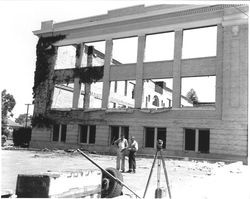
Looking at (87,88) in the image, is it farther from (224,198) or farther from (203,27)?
(224,198)

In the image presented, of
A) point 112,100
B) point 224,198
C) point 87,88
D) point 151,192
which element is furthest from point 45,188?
point 112,100

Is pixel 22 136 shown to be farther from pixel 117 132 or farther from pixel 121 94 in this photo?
pixel 121 94

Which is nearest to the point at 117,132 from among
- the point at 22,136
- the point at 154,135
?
the point at 154,135

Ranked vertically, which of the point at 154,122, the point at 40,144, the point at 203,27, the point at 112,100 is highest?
the point at 203,27

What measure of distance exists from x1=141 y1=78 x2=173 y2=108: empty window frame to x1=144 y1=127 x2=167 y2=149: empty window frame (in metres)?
15.3

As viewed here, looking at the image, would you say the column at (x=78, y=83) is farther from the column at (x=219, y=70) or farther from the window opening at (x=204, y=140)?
the column at (x=219, y=70)

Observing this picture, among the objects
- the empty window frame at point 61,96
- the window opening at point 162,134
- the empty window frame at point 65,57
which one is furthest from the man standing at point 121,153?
the empty window frame at point 65,57

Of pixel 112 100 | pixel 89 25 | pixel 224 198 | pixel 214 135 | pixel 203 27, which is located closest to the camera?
pixel 224 198

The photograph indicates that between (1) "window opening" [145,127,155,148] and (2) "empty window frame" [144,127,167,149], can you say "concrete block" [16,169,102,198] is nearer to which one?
(2) "empty window frame" [144,127,167,149]

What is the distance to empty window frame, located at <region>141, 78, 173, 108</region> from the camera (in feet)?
135

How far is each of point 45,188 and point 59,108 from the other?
78.1ft

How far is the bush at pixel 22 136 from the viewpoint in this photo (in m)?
31.0

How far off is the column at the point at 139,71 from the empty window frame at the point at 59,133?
7.68 meters

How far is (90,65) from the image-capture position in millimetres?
28812
